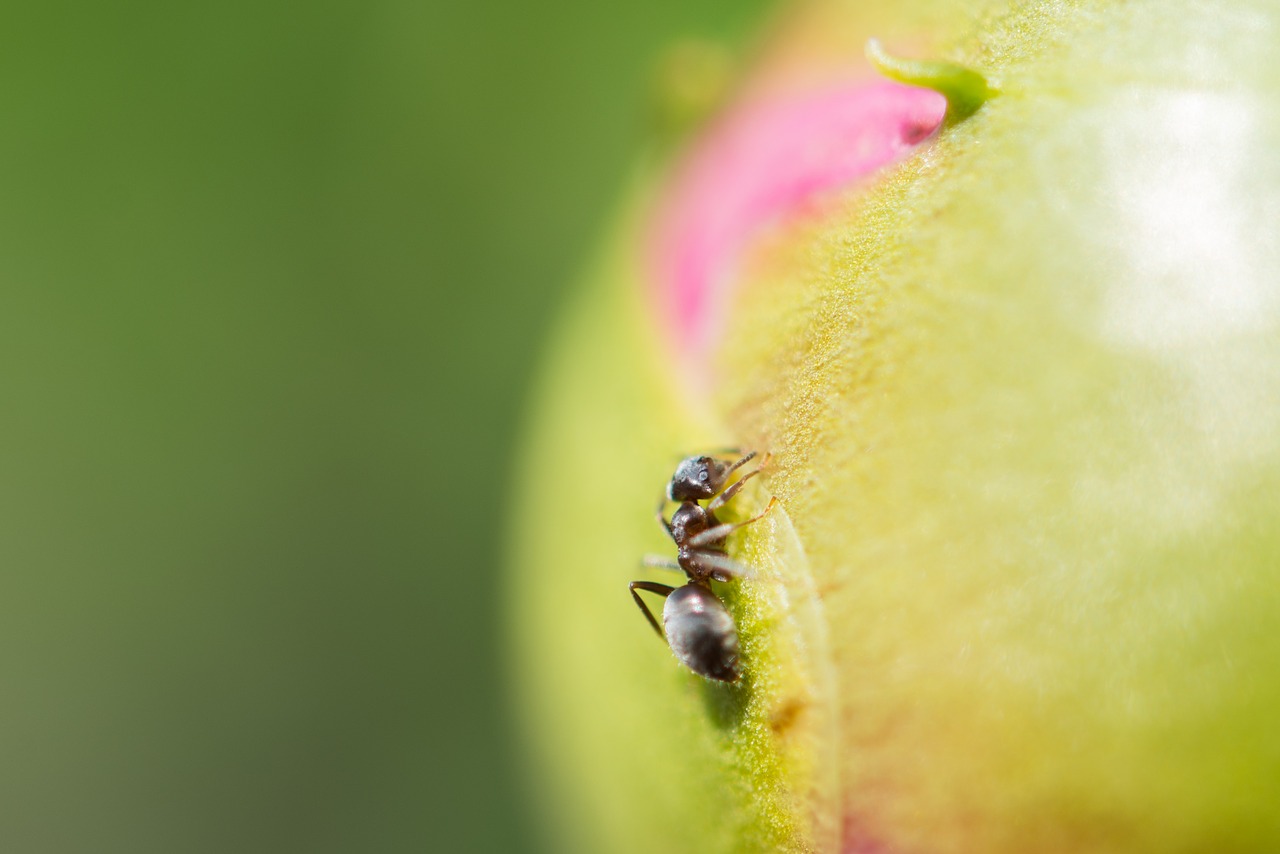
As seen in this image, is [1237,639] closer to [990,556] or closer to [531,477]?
[990,556]

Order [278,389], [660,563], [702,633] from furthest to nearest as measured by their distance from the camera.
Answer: [278,389] → [660,563] → [702,633]

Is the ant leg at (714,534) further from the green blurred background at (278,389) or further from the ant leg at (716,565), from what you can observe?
the green blurred background at (278,389)

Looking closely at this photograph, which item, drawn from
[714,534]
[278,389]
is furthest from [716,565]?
[278,389]

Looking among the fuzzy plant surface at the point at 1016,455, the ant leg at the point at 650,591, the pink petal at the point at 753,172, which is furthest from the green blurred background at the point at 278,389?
the fuzzy plant surface at the point at 1016,455

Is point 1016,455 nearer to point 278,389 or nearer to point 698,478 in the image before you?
point 698,478

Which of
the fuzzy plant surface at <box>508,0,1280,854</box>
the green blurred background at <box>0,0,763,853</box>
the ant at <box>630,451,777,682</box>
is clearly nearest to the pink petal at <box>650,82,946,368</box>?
the fuzzy plant surface at <box>508,0,1280,854</box>

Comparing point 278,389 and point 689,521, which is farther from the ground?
point 278,389
